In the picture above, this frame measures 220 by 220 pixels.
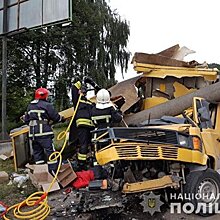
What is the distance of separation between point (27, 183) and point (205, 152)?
9.69 feet

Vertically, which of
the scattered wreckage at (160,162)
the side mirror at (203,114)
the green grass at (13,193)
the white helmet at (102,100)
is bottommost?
the green grass at (13,193)

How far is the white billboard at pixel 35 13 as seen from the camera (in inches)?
377

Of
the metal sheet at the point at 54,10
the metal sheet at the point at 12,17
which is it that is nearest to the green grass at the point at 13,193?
the metal sheet at the point at 54,10

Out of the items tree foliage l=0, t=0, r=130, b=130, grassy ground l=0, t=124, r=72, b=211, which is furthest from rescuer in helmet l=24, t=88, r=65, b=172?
tree foliage l=0, t=0, r=130, b=130

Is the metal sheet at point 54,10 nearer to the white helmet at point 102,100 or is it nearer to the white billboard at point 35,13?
the white billboard at point 35,13

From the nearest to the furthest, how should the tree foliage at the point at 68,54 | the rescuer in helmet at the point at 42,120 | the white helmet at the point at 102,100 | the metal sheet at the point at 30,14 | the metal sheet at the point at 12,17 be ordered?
the white helmet at the point at 102,100
the rescuer in helmet at the point at 42,120
the metal sheet at the point at 30,14
the metal sheet at the point at 12,17
the tree foliage at the point at 68,54

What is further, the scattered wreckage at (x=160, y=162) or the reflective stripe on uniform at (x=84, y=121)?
the reflective stripe on uniform at (x=84, y=121)

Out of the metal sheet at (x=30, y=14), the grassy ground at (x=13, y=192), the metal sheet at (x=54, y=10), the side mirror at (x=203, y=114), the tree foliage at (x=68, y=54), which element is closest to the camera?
the side mirror at (x=203, y=114)

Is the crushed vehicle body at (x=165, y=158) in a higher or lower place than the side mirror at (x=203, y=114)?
lower

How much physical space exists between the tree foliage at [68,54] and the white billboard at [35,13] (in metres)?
7.52

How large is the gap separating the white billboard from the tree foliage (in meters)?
7.52

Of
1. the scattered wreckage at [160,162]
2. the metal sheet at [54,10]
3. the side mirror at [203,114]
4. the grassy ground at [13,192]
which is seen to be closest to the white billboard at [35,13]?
the metal sheet at [54,10]

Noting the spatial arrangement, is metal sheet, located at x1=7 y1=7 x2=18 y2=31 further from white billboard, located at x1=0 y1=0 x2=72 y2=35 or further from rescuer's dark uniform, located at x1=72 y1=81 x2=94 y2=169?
rescuer's dark uniform, located at x1=72 y1=81 x2=94 y2=169

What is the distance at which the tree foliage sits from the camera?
19344 millimetres
